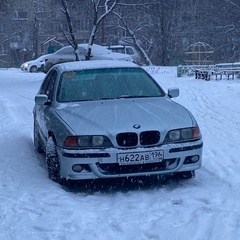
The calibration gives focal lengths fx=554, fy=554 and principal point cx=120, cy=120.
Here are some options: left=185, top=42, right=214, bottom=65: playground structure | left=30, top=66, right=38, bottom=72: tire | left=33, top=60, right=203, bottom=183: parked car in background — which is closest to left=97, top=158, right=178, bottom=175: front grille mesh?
left=33, top=60, right=203, bottom=183: parked car in background

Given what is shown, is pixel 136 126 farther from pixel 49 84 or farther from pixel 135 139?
pixel 49 84

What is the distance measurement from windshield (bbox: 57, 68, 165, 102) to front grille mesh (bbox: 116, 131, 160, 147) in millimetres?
1291

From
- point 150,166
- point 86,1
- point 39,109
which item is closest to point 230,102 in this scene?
point 39,109

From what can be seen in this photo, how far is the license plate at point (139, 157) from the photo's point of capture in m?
5.98

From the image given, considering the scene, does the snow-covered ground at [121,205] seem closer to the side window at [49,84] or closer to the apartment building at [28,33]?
the side window at [49,84]

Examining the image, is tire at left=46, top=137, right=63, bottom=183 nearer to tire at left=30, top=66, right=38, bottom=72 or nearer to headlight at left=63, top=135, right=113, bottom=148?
headlight at left=63, top=135, right=113, bottom=148

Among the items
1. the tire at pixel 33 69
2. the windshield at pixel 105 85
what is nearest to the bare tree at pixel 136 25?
the tire at pixel 33 69

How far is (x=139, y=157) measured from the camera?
6016mm

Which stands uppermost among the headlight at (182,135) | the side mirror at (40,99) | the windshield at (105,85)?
the windshield at (105,85)

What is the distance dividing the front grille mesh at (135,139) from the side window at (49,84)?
6.22 ft

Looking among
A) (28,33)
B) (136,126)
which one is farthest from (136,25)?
(136,126)

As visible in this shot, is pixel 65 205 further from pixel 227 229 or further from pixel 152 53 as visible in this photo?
pixel 152 53

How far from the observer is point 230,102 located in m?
15.2

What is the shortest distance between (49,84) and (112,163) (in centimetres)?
264
